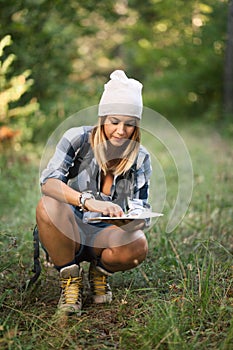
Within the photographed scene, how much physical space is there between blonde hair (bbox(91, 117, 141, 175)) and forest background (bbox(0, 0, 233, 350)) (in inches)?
21.4

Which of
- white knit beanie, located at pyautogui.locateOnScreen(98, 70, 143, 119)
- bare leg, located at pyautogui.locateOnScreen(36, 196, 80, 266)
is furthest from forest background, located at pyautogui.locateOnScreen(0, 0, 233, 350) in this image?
white knit beanie, located at pyautogui.locateOnScreen(98, 70, 143, 119)

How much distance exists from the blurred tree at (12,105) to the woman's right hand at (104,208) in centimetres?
255

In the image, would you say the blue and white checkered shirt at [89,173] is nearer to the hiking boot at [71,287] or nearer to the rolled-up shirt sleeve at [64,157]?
the rolled-up shirt sleeve at [64,157]

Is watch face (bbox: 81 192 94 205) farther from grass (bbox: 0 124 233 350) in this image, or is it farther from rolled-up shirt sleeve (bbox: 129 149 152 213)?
grass (bbox: 0 124 233 350)

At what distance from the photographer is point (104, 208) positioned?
250 cm

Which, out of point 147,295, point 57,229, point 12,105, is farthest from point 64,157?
point 12,105

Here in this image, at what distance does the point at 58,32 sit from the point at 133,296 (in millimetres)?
4379

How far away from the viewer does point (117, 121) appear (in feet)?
8.62

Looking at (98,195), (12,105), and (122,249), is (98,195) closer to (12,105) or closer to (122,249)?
(122,249)

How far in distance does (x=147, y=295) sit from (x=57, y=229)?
1.83 ft

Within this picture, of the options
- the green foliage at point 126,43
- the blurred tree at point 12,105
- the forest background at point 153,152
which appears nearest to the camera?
the forest background at point 153,152

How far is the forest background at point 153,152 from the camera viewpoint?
231 centimetres

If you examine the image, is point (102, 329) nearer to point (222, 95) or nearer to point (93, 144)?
point (93, 144)

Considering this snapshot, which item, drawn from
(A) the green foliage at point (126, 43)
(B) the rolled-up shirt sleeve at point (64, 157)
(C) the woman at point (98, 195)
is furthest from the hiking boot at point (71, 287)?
(A) the green foliage at point (126, 43)
